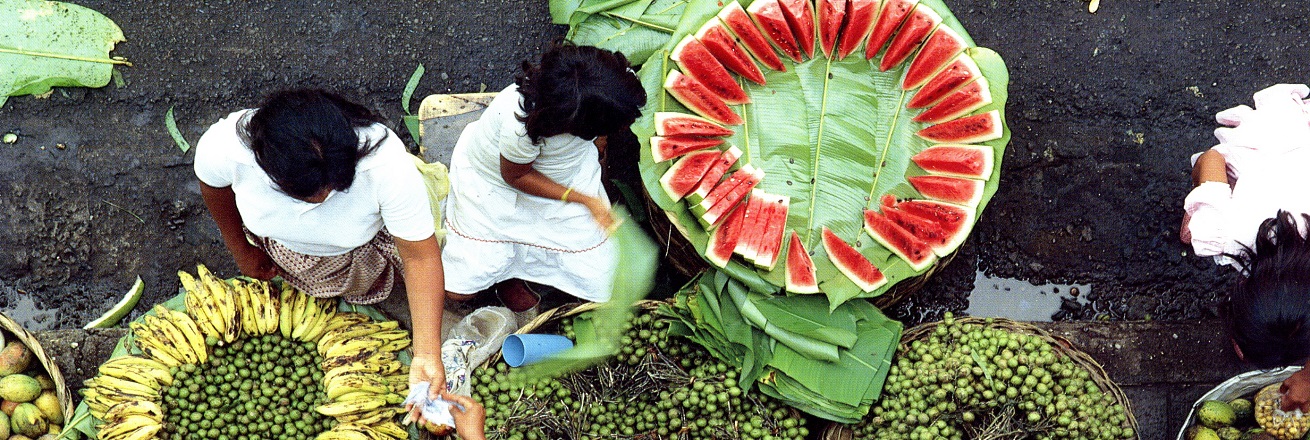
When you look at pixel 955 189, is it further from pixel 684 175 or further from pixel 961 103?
pixel 684 175

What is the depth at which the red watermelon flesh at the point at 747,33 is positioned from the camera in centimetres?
301

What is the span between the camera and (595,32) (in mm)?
3219

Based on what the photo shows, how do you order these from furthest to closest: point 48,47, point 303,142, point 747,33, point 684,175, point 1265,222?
point 48,47 → point 747,33 → point 684,175 → point 1265,222 → point 303,142

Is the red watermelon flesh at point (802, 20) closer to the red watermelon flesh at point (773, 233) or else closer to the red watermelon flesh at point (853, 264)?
the red watermelon flesh at point (773, 233)

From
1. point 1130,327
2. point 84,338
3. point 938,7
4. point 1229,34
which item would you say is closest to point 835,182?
point 938,7

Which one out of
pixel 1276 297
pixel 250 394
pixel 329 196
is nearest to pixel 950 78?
pixel 1276 297

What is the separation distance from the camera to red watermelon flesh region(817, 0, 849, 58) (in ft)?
9.95

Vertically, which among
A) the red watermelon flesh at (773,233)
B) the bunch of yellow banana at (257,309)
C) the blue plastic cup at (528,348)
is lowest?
the bunch of yellow banana at (257,309)

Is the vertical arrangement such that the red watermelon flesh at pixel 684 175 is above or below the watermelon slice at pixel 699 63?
below

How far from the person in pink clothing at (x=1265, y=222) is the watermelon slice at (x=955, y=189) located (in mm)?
745

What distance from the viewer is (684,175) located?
9.57 feet

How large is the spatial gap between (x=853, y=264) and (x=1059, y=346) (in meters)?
0.81

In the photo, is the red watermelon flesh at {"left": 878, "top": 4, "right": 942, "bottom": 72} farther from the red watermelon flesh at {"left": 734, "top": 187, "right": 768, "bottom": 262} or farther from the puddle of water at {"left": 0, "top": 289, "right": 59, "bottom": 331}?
the puddle of water at {"left": 0, "top": 289, "right": 59, "bottom": 331}

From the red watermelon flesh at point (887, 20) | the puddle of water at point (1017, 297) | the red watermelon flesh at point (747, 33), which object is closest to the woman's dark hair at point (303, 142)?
the red watermelon flesh at point (747, 33)
